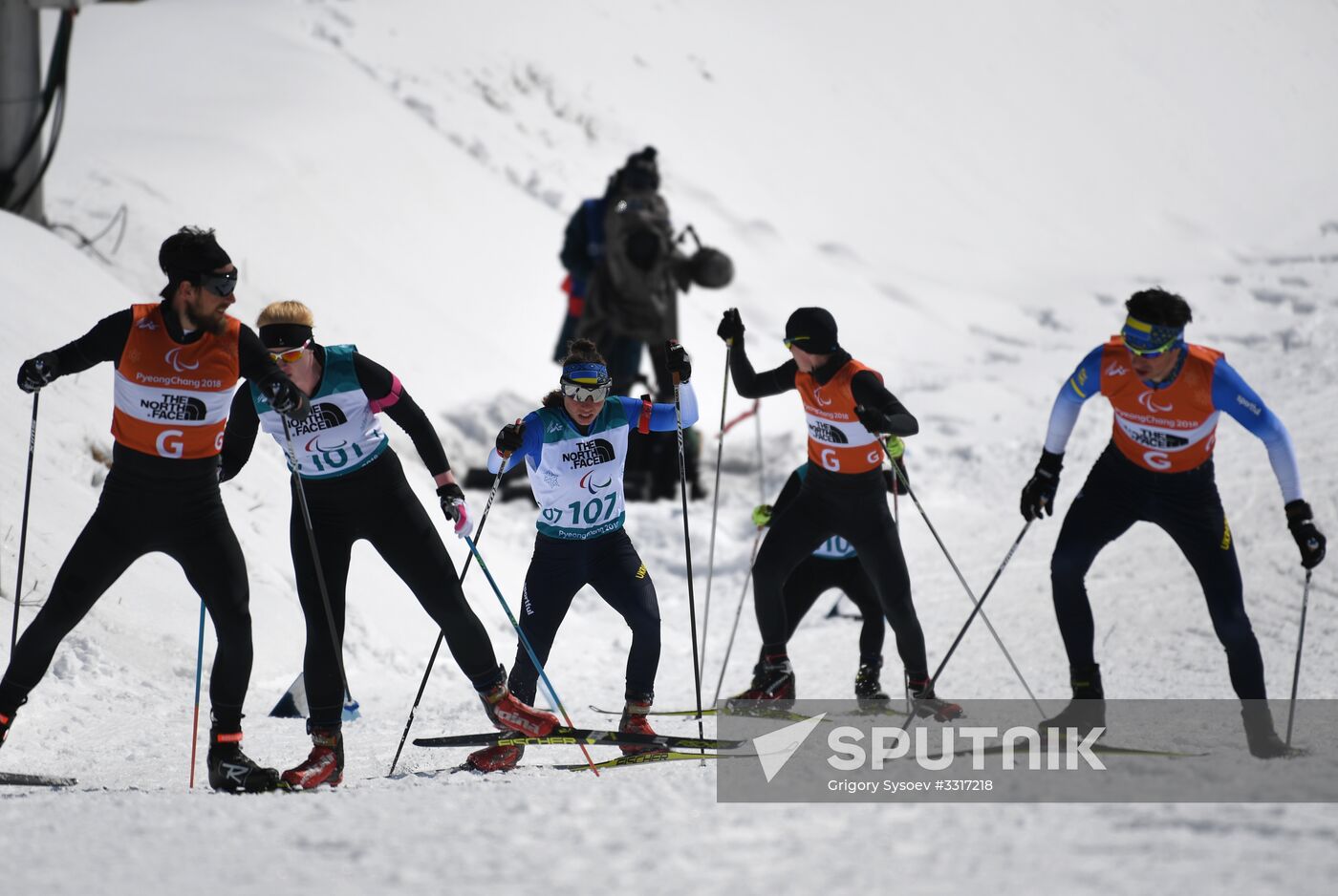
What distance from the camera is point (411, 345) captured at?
12133 millimetres

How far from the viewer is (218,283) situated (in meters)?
4.75

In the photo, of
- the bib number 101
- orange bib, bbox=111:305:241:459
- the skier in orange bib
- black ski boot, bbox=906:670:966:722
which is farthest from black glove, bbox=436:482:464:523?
black ski boot, bbox=906:670:966:722

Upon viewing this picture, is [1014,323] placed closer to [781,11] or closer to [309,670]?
[781,11]

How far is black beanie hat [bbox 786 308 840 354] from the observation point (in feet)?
20.2

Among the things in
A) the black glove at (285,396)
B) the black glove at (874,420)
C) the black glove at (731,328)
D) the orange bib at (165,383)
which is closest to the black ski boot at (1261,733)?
the black glove at (874,420)

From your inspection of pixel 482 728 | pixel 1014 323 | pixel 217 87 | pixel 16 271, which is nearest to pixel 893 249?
pixel 1014 323

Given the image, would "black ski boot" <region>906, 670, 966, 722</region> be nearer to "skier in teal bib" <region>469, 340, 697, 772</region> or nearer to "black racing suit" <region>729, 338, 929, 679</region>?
"black racing suit" <region>729, 338, 929, 679</region>

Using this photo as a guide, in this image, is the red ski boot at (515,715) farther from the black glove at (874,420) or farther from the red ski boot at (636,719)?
the black glove at (874,420)

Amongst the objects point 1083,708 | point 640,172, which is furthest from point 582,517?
point 640,172

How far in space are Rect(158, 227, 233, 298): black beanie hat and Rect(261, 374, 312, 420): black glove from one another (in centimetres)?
46

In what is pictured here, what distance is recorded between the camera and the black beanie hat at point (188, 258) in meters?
4.72

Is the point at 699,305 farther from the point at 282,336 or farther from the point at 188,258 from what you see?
the point at 188,258

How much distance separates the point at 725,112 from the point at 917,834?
63.3ft

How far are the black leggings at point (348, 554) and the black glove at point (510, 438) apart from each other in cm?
51
